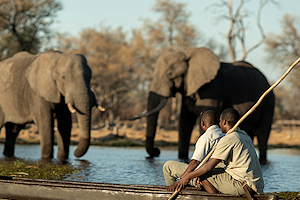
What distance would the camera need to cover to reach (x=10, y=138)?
40.7 feet

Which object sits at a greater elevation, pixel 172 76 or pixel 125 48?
pixel 125 48

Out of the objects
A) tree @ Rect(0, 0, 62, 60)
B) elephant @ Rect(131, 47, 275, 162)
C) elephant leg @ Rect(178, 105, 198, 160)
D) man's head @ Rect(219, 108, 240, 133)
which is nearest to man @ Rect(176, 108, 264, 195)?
man's head @ Rect(219, 108, 240, 133)

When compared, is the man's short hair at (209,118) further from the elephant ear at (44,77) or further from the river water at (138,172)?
the elephant ear at (44,77)

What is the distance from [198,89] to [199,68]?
70 cm

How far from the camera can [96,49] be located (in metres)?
39.2

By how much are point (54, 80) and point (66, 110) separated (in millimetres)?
1038

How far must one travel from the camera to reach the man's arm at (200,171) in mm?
4867

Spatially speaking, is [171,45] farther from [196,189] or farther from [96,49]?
[196,189]

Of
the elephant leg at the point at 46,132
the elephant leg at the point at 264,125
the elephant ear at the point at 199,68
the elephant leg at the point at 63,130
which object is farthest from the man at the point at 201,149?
the elephant leg at the point at 264,125

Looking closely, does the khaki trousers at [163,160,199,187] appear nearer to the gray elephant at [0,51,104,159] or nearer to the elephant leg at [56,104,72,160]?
the gray elephant at [0,51,104,159]

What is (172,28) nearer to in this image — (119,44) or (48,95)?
(119,44)

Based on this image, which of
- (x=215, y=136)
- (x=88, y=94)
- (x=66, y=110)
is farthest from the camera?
(x=66, y=110)

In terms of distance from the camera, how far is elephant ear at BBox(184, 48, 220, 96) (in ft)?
39.0

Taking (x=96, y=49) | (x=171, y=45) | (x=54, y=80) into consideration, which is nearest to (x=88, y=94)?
(x=54, y=80)
